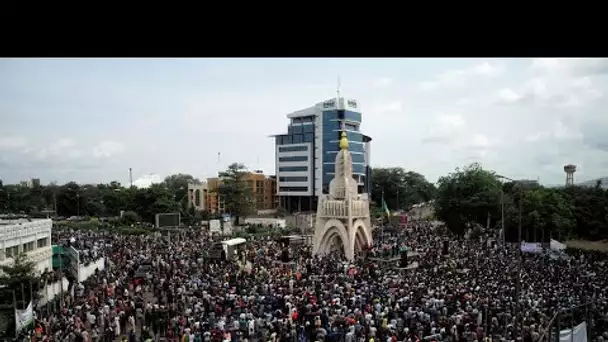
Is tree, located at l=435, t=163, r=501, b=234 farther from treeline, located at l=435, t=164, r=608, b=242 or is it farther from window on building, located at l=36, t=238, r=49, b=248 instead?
window on building, located at l=36, t=238, r=49, b=248

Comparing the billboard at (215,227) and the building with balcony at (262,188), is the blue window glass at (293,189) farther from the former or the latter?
the billboard at (215,227)

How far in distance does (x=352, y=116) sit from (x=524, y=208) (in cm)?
2975

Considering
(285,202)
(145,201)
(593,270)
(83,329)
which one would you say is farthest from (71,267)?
(285,202)

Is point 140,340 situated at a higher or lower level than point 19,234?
lower

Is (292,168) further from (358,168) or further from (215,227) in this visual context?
(215,227)

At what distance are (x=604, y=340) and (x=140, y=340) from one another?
10.3 metres

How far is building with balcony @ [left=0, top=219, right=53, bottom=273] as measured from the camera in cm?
1853

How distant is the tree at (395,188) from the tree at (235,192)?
2546 cm

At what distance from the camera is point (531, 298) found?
1479 centimetres

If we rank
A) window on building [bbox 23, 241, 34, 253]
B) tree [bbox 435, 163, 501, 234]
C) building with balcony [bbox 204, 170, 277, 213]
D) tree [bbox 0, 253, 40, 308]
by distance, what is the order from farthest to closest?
building with balcony [bbox 204, 170, 277, 213] → tree [bbox 435, 163, 501, 234] → window on building [bbox 23, 241, 34, 253] → tree [bbox 0, 253, 40, 308]

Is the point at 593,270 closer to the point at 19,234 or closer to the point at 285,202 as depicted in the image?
the point at 19,234

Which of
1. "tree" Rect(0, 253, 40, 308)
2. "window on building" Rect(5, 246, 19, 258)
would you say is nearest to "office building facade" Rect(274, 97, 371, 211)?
"window on building" Rect(5, 246, 19, 258)

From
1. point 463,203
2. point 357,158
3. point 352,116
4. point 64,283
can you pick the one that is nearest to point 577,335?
point 64,283

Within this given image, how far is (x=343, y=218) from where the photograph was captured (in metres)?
25.5
